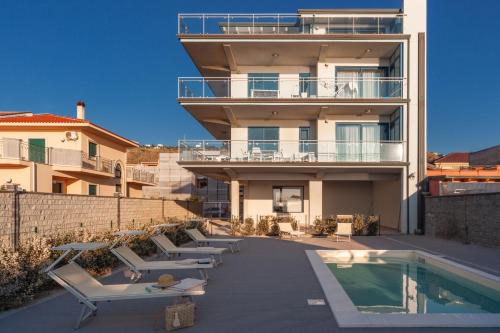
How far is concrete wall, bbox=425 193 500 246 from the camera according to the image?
1288 centimetres

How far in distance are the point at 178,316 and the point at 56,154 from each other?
22.6m

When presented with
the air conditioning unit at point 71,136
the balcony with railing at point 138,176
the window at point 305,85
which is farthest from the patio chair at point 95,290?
the balcony with railing at point 138,176

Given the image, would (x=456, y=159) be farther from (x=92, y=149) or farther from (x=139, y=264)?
(x=139, y=264)

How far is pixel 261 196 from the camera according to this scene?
21.9 meters

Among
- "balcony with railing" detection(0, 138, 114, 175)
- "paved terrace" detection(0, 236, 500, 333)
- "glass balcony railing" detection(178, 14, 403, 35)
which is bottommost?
"paved terrace" detection(0, 236, 500, 333)

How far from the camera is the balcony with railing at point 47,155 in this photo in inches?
855

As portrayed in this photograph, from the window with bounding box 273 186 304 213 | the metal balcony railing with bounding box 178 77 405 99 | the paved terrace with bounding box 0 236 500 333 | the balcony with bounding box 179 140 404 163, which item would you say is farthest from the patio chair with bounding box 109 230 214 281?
the window with bounding box 273 186 304 213

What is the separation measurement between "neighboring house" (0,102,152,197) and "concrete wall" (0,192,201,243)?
8.33 metres

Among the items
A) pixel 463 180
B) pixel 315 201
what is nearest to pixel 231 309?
pixel 315 201

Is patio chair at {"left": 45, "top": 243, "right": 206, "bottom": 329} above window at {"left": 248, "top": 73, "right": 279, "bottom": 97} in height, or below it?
below

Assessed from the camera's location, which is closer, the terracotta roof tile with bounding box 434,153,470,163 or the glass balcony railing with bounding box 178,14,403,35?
the glass balcony railing with bounding box 178,14,403,35

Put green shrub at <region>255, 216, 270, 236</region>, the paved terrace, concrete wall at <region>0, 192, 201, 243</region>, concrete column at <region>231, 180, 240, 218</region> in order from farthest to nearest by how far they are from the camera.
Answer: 1. concrete column at <region>231, 180, 240, 218</region>
2. green shrub at <region>255, 216, 270, 236</region>
3. concrete wall at <region>0, 192, 201, 243</region>
4. the paved terrace

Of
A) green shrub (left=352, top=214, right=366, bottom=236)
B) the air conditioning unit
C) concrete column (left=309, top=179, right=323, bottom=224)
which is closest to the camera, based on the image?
green shrub (left=352, top=214, right=366, bottom=236)

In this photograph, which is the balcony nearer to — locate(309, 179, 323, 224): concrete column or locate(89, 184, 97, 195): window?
locate(309, 179, 323, 224): concrete column
